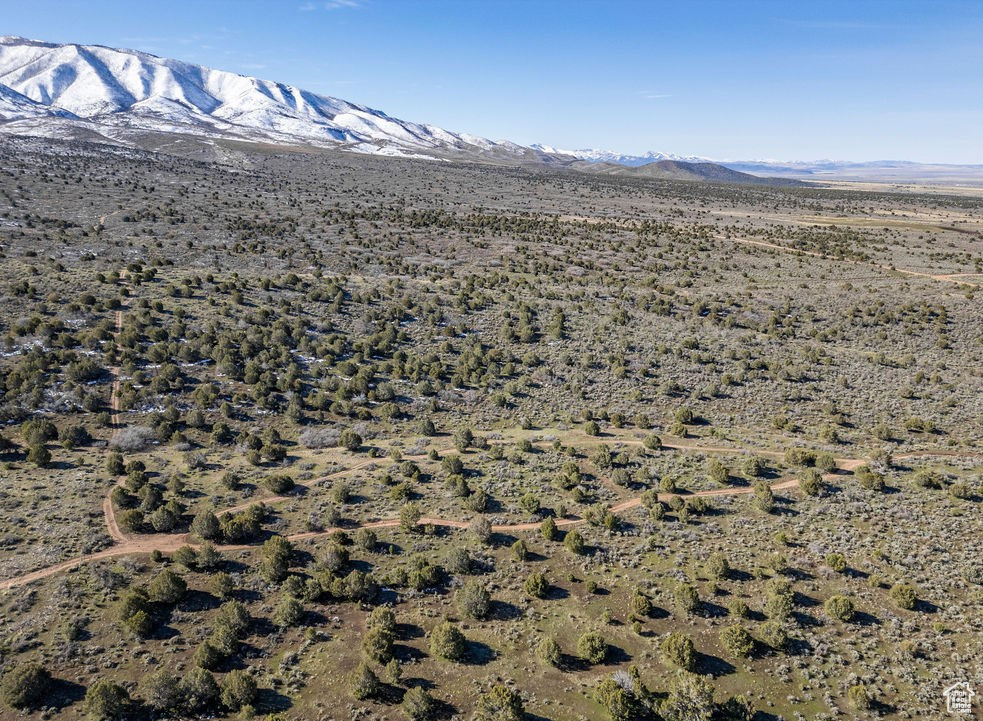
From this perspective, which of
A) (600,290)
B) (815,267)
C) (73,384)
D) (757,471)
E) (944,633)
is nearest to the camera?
(944,633)

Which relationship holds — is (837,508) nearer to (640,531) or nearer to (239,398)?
(640,531)

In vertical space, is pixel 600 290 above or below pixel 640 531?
above

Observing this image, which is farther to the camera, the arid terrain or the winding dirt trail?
the winding dirt trail

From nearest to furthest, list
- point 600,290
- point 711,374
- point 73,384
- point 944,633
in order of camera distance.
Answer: point 944,633, point 73,384, point 711,374, point 600,290

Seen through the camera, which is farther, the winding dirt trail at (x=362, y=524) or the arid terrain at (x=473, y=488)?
the winding dirt trail at (x=362, y=524)

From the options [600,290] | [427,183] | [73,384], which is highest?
[427,183]

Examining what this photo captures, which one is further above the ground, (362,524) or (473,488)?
(473,488)

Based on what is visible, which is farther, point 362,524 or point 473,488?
point 473,488

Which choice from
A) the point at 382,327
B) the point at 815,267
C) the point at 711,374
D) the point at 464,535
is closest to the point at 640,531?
the point at 464,535
